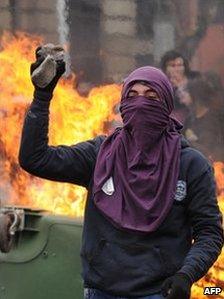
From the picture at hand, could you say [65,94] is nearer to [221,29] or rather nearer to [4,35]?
[4,35]

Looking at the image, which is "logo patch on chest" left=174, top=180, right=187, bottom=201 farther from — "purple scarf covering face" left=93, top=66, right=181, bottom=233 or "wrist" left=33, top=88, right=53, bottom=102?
"wrist" left=33, top=88, right=53, bottom=102

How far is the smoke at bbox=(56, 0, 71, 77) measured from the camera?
18.3ft

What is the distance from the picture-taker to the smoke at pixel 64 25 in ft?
18.3

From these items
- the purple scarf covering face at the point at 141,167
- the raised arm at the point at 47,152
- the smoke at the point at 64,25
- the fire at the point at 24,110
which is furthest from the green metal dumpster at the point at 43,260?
the smoke at the point at 64,25

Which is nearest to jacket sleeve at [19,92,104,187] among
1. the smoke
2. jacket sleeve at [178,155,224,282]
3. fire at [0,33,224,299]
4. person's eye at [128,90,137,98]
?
person's eye at [128,90,137,98]

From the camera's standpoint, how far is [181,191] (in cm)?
280

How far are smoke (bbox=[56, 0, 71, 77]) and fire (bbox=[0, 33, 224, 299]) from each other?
14cm

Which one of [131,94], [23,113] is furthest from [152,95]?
[23,113]

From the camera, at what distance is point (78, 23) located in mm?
5699

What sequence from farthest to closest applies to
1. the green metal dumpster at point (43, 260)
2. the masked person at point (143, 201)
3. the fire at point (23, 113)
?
the fire at point (23, 113) < the green metal dumpster at point (43, 260) < the masked person at point (143, 201)

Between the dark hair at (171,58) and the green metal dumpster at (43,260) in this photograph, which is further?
the dark hair at (171,58)

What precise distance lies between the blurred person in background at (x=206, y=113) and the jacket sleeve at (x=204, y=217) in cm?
288

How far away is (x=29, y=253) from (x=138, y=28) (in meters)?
2.32

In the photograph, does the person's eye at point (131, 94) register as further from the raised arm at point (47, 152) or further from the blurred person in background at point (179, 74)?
the blurred person in background at point (179, 74)
